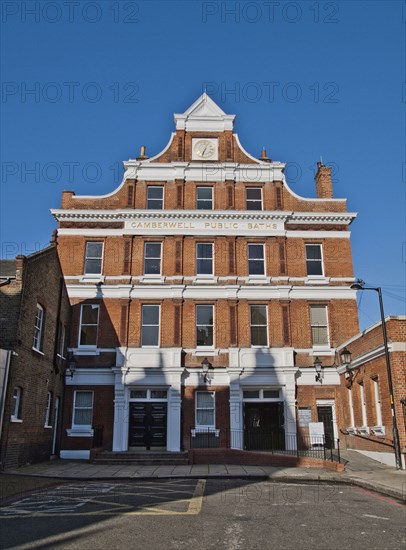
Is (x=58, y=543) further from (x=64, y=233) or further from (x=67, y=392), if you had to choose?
(x=64, y=233)

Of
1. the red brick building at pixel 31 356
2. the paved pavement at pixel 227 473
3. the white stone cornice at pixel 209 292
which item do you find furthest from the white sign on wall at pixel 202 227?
the paved pavement at pixel 227 473

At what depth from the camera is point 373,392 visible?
2005 centimetres

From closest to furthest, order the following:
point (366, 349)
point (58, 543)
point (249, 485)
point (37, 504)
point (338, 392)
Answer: point (58, 543)
point (37, 504)
point (249, 485)
point (366, 349)
point (338, 392)

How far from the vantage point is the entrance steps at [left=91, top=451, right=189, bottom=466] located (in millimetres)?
20625

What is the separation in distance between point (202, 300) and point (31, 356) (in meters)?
8.92

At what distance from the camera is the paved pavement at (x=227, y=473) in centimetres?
1531

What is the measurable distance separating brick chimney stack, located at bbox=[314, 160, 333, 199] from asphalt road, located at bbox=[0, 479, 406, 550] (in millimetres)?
17521

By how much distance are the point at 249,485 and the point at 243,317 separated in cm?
1092

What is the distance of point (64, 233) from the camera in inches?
1025

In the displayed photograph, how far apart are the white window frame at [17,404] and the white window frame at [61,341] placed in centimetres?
427

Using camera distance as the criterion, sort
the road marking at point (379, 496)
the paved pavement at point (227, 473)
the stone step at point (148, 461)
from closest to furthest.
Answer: the road marking at point (379, 496), the paved pavement at point (227, 473), the stone step at point (148, 461)

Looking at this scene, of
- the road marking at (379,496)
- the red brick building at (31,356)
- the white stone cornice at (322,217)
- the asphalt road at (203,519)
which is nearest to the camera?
the asphalt road at (203,519)

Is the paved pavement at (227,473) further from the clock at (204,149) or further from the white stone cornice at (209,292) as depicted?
the clock at (204,149)

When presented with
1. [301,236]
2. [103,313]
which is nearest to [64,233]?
[103,313]
